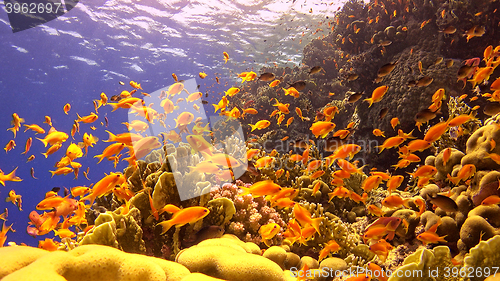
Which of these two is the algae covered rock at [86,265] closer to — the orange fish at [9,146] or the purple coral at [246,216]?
the purple coral at [246,216]

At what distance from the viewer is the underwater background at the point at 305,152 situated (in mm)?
3332

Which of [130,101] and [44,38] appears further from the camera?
[44,38]

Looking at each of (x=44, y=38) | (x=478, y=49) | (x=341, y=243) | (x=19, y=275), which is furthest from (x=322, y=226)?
(x=44, y=38)

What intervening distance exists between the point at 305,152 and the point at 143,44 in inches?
956

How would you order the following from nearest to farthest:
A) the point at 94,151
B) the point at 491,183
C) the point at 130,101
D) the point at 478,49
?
1. the point at 491,183
2. the point at 130,101
3. the point at 478,49
4. the point at 94,151

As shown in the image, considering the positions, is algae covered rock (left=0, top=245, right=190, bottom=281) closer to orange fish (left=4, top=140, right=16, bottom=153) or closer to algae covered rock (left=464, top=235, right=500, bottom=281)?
algae covered rock (left=464, top=235, right=500, bottom=281)

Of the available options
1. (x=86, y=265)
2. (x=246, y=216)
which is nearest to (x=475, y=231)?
(x=246, y=216)

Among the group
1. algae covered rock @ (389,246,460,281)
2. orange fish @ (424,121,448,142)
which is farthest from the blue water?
algae covered rock @ (389,246,460,281)

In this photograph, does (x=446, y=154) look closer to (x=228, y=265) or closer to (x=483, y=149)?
(x=483, y=149)

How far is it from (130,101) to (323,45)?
54.1 ft

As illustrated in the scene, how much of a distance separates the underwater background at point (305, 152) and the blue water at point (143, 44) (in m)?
0.25

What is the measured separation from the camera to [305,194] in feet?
18.6

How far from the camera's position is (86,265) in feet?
5.90

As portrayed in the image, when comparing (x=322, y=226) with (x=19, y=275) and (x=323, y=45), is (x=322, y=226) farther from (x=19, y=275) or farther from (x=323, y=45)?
(x=323, y=45)
